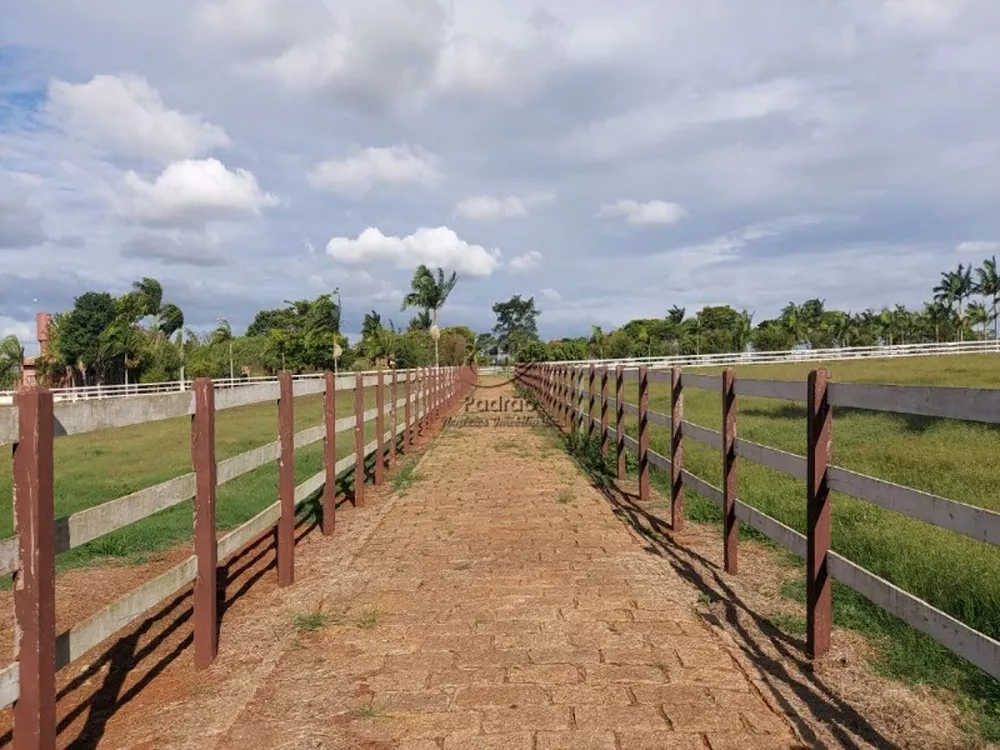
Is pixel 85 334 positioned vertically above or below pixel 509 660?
above

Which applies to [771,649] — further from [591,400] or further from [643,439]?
[591,400]

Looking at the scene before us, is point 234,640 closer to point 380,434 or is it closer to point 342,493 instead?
point 342,493

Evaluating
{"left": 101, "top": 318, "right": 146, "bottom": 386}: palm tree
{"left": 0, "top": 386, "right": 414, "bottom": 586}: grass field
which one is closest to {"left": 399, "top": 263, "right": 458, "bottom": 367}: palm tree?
{"left": 101, "top": 318, "right": 146, "bottom": 386}: palm tree

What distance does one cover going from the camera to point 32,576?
2.61m

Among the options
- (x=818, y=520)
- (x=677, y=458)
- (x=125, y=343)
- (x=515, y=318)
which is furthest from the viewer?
(x=515, y=318)

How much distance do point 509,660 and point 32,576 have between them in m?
2.23

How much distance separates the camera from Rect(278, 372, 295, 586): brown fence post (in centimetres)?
545

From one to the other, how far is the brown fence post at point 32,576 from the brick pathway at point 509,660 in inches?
31.2

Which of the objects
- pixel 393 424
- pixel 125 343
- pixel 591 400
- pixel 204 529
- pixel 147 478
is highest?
pixel 125 343

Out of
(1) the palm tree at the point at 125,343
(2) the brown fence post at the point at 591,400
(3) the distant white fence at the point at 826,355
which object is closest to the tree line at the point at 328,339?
(1) the palm tree at the point at 125,343

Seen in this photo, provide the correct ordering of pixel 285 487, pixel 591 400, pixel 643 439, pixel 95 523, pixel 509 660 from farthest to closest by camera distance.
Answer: pixel 591 400 < pixel 643 439 < pixel 285 487 < pixel 509 660 < pixel 95 523

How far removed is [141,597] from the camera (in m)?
3.46

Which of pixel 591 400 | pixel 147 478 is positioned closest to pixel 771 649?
pixel 591 400

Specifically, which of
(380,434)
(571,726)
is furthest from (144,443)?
(571,726)
